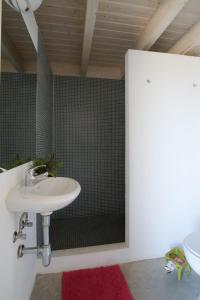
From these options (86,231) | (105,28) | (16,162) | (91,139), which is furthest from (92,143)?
(16,162)

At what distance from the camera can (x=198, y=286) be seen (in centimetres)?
174

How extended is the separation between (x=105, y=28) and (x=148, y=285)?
272 centimetres

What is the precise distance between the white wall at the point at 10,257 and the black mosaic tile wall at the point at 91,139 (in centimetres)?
136

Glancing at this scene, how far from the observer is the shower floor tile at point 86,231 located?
7.28 feet

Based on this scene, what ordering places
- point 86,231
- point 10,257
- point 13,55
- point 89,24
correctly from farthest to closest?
point 86,231, point 89,24, point 13,55, point 10,257

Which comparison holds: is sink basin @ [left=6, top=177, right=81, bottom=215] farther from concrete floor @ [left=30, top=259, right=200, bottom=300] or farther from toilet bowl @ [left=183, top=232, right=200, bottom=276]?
concrete floor @ [left=30, top=259, right=200, bottom=300]

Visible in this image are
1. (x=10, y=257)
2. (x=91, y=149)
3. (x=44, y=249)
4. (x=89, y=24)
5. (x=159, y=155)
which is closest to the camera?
(x=10, y=257)

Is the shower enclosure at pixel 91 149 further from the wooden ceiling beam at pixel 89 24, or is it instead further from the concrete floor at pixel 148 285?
the concrete floor at pixel 148 285

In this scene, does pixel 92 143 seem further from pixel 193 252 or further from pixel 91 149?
pixel 193 252

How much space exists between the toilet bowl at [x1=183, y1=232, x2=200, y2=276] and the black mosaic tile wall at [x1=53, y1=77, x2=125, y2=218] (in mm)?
1177

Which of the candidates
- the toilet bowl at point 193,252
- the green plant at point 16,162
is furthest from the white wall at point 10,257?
the toilet bowl at point 193,252

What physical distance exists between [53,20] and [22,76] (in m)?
0.92

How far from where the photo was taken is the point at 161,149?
2.10 metres

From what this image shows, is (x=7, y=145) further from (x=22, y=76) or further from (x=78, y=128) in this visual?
(x=78, y=128)
